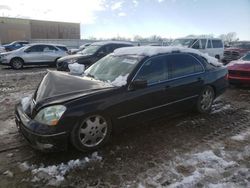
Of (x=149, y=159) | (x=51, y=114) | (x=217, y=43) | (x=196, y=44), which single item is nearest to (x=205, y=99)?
(x=149, y=159)

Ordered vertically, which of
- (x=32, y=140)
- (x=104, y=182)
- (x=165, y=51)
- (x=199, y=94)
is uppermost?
(x=165, y=51)

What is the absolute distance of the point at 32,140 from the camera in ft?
11.1

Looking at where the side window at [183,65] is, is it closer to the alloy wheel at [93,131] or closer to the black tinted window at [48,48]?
the alloy wheel at [93,131]

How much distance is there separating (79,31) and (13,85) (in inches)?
2198

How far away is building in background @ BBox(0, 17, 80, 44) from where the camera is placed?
49341mm

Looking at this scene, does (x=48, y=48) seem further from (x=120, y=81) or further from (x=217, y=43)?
(x=120, y=81)

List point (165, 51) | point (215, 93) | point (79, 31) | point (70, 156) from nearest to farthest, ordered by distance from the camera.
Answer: point (70, 156), point (165, 51), point (215, 93), point (79, 31)

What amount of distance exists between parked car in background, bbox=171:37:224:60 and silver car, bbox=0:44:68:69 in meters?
7.41

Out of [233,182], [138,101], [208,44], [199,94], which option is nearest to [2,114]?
[138,101]

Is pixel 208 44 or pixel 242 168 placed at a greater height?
pixel 208 44

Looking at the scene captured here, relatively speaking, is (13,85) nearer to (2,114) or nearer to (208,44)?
(2,114)

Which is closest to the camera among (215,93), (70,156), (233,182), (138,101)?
(233,182)

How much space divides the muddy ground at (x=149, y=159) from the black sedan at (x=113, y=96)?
297 mm

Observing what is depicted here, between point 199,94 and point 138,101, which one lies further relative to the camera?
point 199,94
